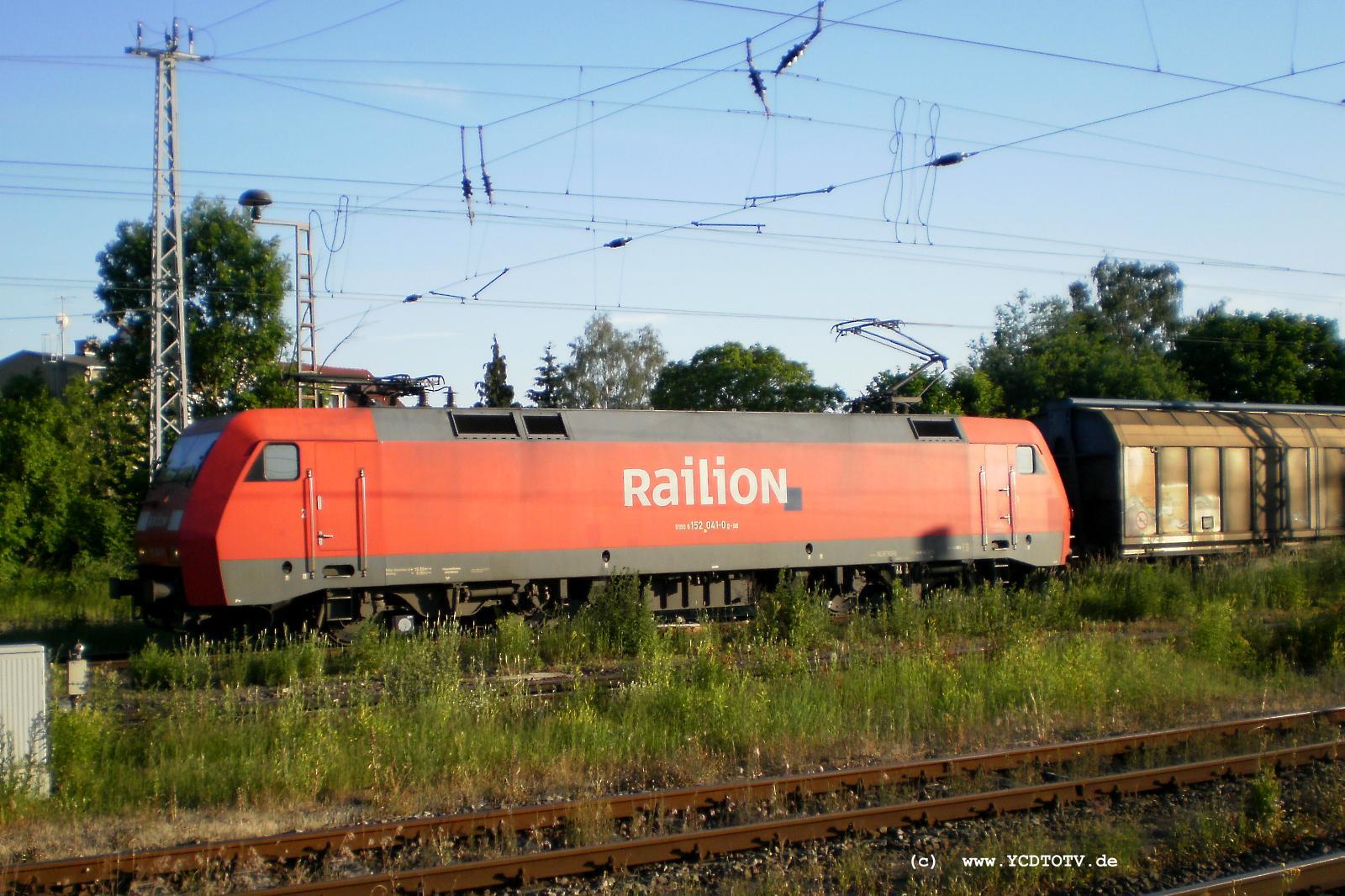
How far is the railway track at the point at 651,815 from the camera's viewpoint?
20.2ft

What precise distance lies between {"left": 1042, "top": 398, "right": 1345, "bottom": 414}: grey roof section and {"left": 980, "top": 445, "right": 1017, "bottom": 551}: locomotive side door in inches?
133

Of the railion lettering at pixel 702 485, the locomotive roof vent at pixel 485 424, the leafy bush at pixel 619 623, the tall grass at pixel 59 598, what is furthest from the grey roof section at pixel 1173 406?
the tall grass at pixel 59 598

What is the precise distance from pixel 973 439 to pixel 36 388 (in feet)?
104

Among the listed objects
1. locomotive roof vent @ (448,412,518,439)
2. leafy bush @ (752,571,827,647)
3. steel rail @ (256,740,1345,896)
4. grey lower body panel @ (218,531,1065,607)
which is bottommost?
steel rail @ (256,740,1345,896)

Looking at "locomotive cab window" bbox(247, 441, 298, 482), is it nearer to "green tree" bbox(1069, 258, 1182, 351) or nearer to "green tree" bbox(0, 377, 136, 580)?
"green tree" bbox(0, 377, 136, 580)

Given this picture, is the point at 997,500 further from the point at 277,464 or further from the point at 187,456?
the point at 187,456

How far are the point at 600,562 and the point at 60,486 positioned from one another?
58.7 feet

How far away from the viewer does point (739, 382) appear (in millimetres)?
54250

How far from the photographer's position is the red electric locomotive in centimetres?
1277

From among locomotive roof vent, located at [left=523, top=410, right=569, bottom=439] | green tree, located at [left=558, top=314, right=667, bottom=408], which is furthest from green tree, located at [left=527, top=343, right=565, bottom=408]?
locomotive roof vent, located at [left=523, top=410, right=569, bottom=439]

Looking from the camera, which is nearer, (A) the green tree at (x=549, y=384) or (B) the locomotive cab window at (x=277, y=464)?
(B) the locomotive cab window at (x=277, y=464)

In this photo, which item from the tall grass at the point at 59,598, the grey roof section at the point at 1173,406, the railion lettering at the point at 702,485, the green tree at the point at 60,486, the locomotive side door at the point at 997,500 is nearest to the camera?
the railion lettering at the point at 702,485

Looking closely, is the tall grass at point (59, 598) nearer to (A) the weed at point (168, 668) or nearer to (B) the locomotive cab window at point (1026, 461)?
(A) the weed at point (168, 668)

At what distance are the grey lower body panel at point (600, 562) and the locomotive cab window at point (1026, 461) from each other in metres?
1.05
